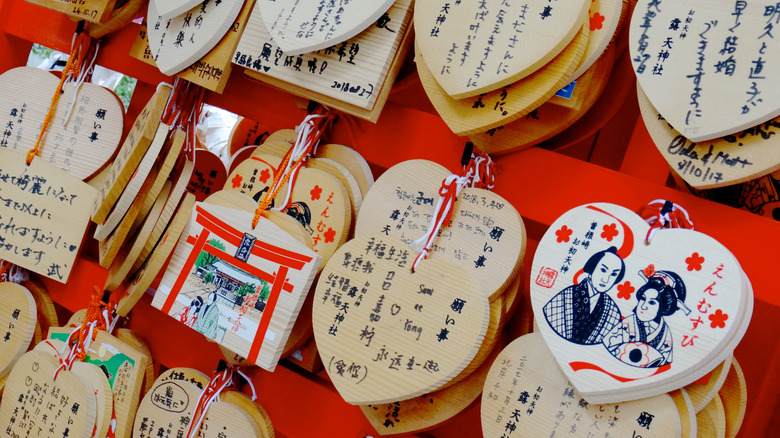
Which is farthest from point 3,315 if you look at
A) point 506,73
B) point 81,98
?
point 506,73

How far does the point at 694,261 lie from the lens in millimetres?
800

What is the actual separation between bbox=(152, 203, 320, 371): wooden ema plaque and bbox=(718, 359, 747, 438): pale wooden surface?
23.2 inches

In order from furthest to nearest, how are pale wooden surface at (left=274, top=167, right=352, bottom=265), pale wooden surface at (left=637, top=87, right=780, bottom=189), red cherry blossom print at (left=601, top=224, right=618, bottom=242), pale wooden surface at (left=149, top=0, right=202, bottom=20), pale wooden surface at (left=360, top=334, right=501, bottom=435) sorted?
pale wooden surface at (left=149, top=0, right=202, bottom=20) → pale wooden surface at (left=274, top=167, right=352, bottom=265) → pale wooden surface at (left=360, top=334, right=501, bottom=435) → red cherry blossom print at (left=601, top=224, right=618, bottom=242) → pale wooden surface at (left=637, top=87, right=780, bottom=189)

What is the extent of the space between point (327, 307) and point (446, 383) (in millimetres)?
214

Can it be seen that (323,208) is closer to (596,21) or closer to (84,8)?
(596,21)

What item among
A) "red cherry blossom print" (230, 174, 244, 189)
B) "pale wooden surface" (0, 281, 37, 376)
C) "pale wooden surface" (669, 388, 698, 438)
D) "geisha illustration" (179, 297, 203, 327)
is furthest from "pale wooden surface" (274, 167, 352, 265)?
"pale wooden surface" (0, 281, 37, 376)

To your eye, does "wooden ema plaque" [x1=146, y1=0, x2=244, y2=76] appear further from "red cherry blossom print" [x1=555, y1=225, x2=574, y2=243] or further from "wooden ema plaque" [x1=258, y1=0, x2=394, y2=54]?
"red cherry blossom print" [x1=555, y1=225, x2=574, y2=243]

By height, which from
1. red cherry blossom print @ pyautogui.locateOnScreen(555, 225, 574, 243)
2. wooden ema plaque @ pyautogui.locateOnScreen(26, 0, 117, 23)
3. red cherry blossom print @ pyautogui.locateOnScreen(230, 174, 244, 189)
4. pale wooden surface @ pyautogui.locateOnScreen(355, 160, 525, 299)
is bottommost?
red cherry blossom print @ pyautogui.locateOnScreen(230, 174, 244, 189)

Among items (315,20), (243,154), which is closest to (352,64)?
(315,20)

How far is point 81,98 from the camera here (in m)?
1.43

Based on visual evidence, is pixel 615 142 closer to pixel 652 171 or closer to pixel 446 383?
pixel 652 171

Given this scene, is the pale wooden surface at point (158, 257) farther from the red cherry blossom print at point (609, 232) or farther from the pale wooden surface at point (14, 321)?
the red cherry blossom print at point (609, 232)

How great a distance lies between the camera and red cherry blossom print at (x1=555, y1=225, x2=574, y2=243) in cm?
88

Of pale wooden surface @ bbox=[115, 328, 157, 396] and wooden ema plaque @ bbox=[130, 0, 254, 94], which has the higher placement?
wooden ema plaque @ bbox=[130, 0, 254, 94]
